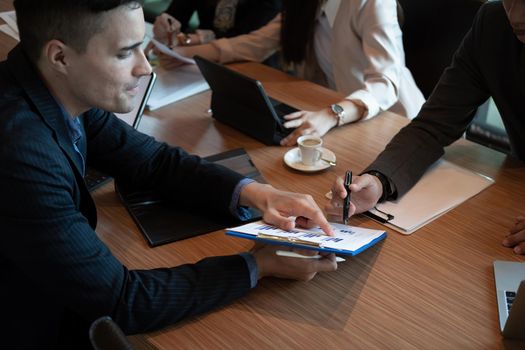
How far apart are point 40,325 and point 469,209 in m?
0.96

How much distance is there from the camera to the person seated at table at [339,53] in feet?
5.56

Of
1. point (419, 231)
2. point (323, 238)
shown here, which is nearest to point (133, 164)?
point (323, 238)

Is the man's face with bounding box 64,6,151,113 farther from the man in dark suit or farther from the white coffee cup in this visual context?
the white coffee cup

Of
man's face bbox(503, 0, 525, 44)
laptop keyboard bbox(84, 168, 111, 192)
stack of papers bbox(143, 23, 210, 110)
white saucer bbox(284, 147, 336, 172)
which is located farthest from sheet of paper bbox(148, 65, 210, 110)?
man's face bbox(503, 0, 525, 44)

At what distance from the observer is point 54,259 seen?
0.95 meters

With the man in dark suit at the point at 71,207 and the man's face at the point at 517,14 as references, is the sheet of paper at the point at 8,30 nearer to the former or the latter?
the man in dark suit at the point at 71,207

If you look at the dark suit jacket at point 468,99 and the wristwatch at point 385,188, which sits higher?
the dark suit jacket at point 468,99

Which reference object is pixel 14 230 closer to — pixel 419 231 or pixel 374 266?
pixel 374 266

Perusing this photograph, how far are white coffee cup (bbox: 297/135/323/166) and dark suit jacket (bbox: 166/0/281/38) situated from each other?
3.61 ft

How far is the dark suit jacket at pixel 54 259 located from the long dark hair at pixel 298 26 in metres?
1.19

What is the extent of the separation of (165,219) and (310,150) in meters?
0.41

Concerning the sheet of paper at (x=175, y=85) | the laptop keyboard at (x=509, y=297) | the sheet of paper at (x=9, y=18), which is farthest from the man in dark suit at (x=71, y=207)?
the sheet of paper at (x=9, y=18)

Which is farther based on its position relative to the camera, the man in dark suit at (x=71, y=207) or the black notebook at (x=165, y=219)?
the black notebook at (x=165, y=219)

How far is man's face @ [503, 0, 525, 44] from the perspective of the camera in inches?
47.4
